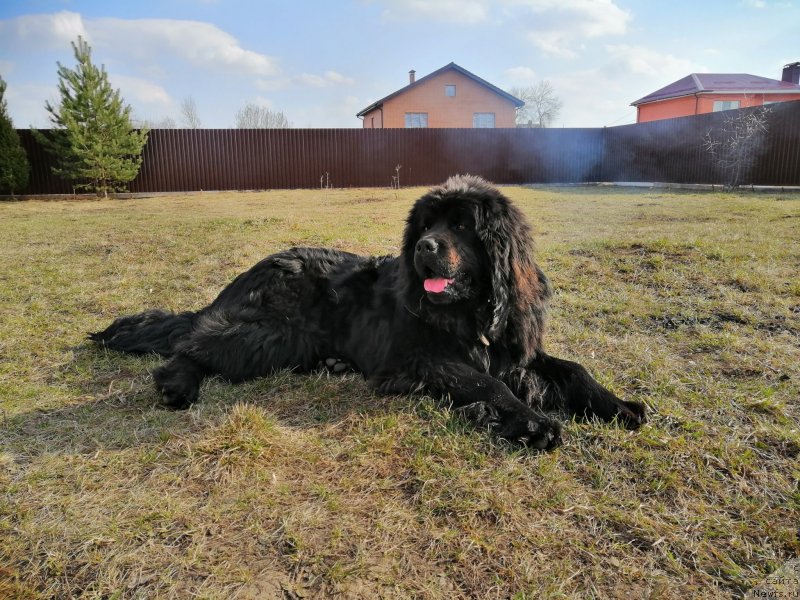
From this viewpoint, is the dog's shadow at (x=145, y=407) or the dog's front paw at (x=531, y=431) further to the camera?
the dog's shadow at (x=145, y=407)

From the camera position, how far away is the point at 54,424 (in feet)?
9.02

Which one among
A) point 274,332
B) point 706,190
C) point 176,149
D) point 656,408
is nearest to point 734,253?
point 656,408

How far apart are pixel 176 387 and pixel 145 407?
0.19m

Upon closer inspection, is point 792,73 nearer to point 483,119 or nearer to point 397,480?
point 483,119

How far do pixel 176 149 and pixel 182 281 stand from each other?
1625 cm

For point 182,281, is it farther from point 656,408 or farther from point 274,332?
point 656,408

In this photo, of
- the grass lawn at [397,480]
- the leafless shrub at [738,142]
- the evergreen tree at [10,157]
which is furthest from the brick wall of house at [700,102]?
the grass lawn at [397,480]

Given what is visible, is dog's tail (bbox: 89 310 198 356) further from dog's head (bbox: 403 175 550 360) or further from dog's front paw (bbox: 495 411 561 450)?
dog's front paw (bbox: 495 411 561 450)

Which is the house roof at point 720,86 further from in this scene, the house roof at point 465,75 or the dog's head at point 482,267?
the dog's head at point 482,267

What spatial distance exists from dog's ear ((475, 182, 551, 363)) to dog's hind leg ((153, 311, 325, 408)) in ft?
4.11

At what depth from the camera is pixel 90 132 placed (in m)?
18.0

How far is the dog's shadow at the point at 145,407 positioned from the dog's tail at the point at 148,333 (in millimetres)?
123

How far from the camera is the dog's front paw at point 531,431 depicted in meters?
2.45

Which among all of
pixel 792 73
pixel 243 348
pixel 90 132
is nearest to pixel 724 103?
pixel 792 73
